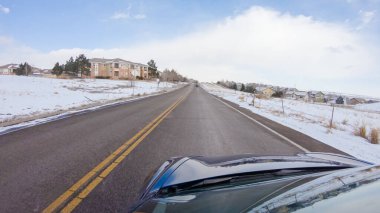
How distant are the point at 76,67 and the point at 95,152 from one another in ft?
362

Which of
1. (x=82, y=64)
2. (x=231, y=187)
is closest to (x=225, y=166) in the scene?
(x=231, y=187)

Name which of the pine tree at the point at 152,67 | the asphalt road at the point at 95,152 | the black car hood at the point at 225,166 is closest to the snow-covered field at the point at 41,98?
the asphalt road at the point at 95,152

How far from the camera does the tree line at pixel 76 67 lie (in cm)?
10450

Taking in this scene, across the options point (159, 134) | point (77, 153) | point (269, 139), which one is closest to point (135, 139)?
point (159, 134)

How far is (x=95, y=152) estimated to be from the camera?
654 centimetres

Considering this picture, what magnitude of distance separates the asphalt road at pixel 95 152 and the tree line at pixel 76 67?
99.6 m

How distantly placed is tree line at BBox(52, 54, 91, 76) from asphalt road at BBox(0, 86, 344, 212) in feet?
327

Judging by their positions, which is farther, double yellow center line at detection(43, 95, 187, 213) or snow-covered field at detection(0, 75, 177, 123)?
snow-covered field at detection(0, 75, 177, 123)

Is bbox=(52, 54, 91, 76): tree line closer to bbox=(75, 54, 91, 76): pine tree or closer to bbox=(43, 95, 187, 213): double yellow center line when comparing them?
bbox=(75, 54, 91, 76): pine tree

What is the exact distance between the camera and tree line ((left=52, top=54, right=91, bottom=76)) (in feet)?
343

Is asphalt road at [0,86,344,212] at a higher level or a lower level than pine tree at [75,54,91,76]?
lower

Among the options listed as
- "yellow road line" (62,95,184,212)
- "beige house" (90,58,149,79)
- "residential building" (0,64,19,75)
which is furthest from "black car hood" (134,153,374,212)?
"residential building" (0,64,19,75)

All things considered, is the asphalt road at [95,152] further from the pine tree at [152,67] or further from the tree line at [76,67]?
the pine tree at [152,67]

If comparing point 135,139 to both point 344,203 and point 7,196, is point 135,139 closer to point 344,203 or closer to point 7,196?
point 7,196
